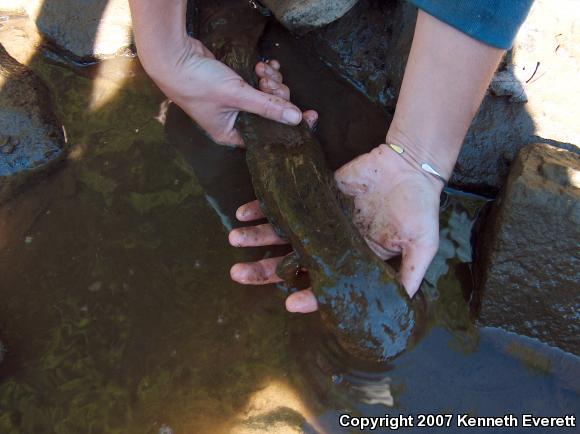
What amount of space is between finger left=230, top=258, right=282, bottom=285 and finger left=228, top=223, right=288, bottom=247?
10cm

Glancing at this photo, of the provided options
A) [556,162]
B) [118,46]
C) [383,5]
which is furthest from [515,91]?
[118,46]

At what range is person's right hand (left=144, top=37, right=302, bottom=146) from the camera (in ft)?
8.73

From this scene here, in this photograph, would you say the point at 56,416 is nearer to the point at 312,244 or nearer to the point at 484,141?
the point at 312,244

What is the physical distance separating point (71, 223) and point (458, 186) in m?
2.07

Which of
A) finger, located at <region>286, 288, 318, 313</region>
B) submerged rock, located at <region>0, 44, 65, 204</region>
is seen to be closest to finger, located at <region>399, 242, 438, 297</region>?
finger, located at <region>286, 288, 318, 313</region>

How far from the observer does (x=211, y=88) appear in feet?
8.85

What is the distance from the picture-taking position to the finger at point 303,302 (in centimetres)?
229

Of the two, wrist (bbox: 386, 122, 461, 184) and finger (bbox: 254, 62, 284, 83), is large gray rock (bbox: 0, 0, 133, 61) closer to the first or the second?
finger (bbox: 254, 62, 284, 83)

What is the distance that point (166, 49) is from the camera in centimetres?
260

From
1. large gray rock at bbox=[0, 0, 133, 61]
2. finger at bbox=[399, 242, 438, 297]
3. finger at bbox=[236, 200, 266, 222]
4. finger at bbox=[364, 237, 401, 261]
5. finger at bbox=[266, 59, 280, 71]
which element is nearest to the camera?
finger at bbox=[399, 242, 438, 297]

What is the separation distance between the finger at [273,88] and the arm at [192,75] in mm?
228

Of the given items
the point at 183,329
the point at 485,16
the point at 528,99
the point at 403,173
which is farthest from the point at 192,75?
the point at 528,99

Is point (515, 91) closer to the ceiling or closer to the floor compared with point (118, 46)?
closer to the ceiling

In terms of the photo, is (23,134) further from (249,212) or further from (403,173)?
(403,173)
